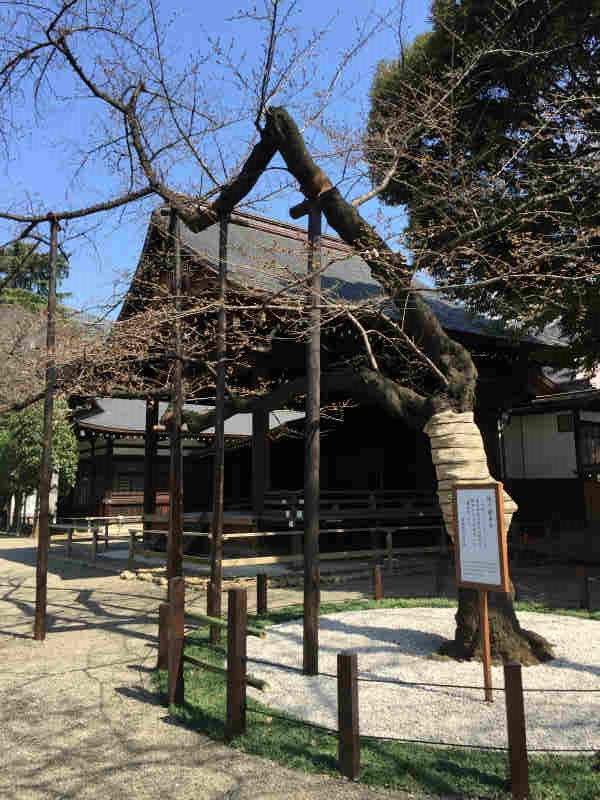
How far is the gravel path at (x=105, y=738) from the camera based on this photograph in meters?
3.40

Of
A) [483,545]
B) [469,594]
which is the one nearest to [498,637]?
[469,594]

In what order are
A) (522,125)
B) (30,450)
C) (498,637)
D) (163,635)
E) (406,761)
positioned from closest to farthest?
1. (406,761)
2. (163,635)
3. (498,637)
4. (522,125)
5. (30,450)

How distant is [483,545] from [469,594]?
110 centimetres

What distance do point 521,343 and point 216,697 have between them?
39.0 feet

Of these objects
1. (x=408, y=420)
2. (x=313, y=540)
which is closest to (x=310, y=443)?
(x=313, y=540)

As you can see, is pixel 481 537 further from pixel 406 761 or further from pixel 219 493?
pixel 219 493

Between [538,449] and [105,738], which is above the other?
[538,449]

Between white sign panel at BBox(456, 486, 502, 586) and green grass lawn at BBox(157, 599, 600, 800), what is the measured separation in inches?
60.8

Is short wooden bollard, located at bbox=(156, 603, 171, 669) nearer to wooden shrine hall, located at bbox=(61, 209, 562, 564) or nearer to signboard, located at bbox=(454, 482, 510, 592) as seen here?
signboard, located at bbox=(454, 482, 510, 592)

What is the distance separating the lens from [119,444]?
77.6 feet

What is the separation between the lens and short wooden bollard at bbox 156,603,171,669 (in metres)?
5.41

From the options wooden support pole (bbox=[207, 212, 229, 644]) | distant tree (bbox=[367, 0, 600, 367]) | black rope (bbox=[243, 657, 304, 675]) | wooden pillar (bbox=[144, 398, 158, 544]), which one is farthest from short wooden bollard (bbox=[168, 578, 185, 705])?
wooden pillar (bbox=[144, 398, 158, 544])

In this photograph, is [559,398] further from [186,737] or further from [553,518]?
[186,737]

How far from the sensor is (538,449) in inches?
617
